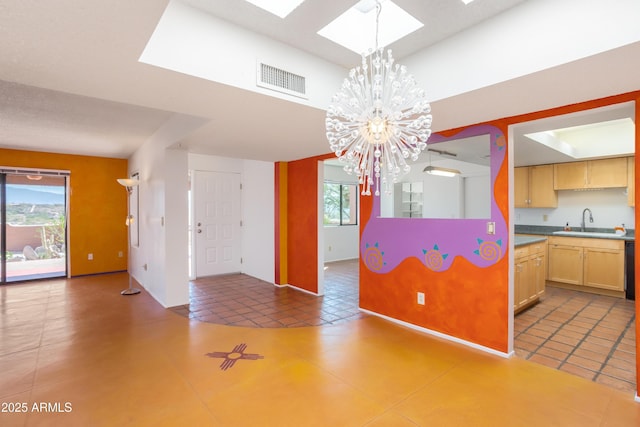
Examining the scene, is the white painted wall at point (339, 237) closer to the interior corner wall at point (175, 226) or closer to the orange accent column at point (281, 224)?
the orange accent column at point (281, 224)

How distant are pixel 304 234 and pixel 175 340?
2.49 meters

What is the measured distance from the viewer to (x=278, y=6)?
198 cm

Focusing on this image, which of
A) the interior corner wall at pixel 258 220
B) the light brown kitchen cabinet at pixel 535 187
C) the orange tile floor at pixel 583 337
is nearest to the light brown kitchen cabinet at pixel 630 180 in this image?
the light brown kitchen cabinet at pixel 535 187

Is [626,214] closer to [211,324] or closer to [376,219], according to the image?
[376,219]

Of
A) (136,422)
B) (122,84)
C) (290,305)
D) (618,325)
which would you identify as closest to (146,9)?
(122,84)

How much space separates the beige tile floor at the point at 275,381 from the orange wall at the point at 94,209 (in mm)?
3307

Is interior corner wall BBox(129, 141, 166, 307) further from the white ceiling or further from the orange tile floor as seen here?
the orange tile floor

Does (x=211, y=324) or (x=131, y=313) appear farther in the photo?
(x=131, y=313)

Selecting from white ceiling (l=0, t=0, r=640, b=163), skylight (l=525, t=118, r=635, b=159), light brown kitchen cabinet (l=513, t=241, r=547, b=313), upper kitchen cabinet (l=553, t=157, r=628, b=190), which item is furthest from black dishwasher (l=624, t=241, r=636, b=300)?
white ceiling (l=0, t=0, r=640, b=163)

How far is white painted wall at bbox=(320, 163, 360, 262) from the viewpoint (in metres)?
7.79

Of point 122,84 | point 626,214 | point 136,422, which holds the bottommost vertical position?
point 136,422

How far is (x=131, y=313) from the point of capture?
407 cm

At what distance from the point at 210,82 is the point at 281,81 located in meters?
0.54

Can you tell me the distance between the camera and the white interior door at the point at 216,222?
605 centimetres
